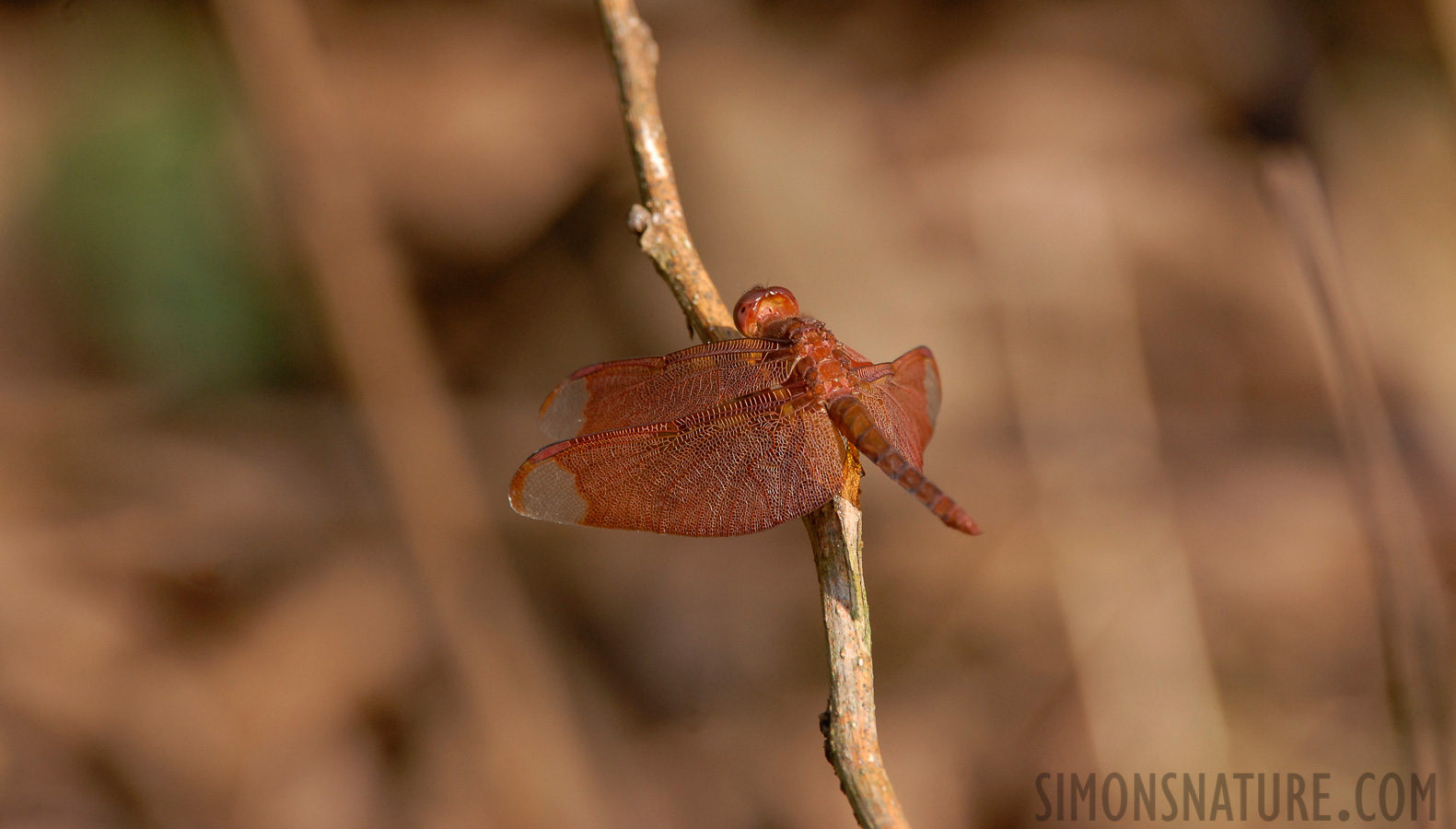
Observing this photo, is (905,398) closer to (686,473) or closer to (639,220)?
(686,473)

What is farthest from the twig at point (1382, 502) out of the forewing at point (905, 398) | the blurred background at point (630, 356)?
the forewing at point (905, 398)

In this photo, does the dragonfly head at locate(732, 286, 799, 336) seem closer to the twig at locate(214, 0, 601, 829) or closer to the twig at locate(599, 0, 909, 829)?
the twig at locate(599, 0, 909, 829)

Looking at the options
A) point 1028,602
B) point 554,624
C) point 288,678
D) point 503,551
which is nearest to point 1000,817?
point 1028,602

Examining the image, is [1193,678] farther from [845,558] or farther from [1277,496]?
[845,558]

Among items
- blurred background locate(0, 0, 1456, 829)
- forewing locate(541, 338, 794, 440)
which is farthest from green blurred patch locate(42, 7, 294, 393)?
forewing locate(541, 338, 794, 440)

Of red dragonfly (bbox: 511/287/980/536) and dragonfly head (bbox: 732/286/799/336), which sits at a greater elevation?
dragonfly head (bbox: 732/286/799/336)

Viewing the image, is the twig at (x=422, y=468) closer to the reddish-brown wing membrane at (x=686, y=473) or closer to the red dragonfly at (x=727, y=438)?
the red dragonfly at (x=727, y=438)
